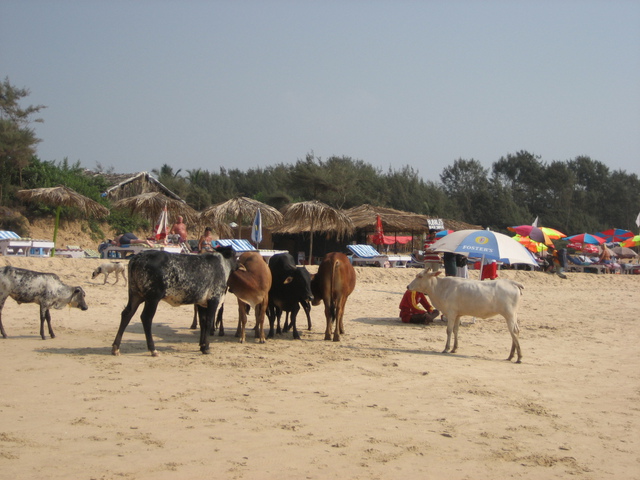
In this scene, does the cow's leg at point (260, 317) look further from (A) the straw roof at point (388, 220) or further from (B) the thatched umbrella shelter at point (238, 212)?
(A) the straw roof at point (388, 220)

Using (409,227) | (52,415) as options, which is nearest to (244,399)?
(52,415)

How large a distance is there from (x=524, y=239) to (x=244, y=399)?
2911cm

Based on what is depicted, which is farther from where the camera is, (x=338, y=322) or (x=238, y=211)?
(x=238, y=211)

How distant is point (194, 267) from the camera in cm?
933

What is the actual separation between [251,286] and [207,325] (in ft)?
3.58

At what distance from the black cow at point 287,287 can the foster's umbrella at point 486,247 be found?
3166mm

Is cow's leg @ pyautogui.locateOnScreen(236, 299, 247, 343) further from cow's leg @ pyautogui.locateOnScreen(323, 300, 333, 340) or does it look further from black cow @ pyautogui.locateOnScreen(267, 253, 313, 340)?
cow's leg @ pyautogui.locateOnScreen(323, 300, 333, 340)

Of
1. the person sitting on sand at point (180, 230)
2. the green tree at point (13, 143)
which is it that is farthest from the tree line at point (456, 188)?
the person sitting on sand at point (180, 230)

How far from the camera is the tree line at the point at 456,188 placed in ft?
164

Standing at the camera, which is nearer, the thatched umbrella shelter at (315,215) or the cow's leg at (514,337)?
the cow's leg at (514,337)

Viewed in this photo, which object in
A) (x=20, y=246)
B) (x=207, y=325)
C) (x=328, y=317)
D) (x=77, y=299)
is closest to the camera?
(x=207, y=325)

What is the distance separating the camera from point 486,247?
Result: 41.2 feet

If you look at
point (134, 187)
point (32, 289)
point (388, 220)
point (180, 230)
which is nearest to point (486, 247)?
point (32, 289)

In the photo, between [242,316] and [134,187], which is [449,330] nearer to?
[242,316]
